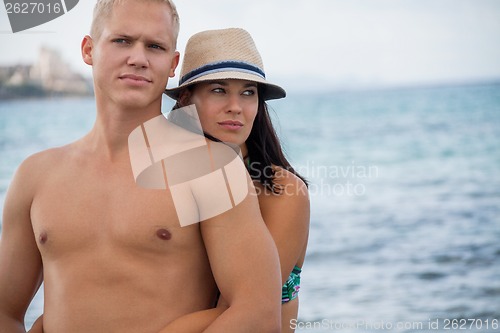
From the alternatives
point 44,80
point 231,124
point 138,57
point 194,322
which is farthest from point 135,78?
point 44,80

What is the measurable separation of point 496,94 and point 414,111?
6.42m

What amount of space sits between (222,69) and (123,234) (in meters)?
0.67

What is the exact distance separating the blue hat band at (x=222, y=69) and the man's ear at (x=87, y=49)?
39 centimetres

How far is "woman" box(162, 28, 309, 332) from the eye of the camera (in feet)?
8.08

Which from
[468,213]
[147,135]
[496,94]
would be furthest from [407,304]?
[496,94]

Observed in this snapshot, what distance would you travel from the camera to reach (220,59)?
99.0 inches

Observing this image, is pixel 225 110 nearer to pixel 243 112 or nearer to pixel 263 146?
pixel 243 112

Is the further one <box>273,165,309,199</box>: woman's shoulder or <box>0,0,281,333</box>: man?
<box>273,165,309,199</box>: woman's shoulder

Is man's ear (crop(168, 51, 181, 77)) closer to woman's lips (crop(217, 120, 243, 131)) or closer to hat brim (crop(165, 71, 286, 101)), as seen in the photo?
hat brim (crop(165, 71, 286, 101))

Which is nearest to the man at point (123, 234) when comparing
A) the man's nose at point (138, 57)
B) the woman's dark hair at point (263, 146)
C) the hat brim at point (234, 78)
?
the man's nose at point (138, 57)

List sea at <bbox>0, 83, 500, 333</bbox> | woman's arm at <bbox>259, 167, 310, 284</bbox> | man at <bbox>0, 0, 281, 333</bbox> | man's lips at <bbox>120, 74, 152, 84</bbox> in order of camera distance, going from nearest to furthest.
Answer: man at <bbox>0, 0, 281, 333</bbox> → man's lips at <bbox>120, 74, 152, 84</bbox> → woman's arm at <bbox>259, 167, 310, 284</bbox> → sea at <bbox>0, 83, 500, 333</bbox>

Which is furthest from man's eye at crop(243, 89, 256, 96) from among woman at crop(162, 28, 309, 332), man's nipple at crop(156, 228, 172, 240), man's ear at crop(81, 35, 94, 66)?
man's nipple at crop(156, 228, 172, 240)

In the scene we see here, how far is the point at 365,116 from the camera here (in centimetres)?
2772

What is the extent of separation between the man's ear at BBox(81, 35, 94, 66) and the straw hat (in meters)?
0.37
